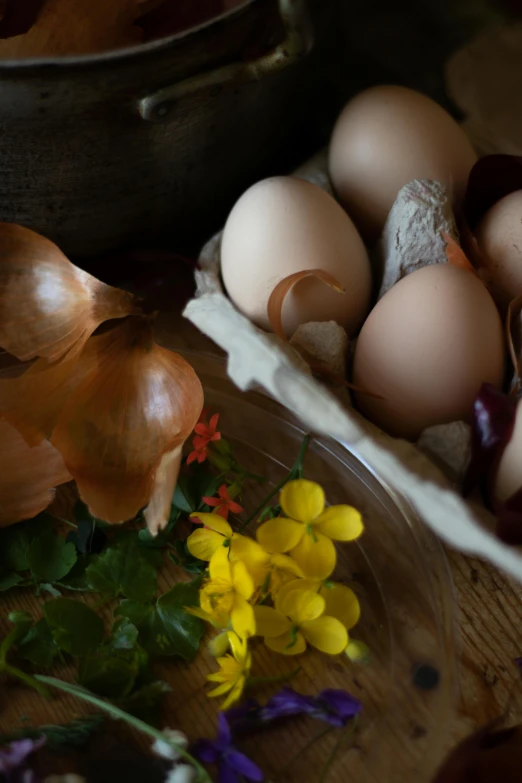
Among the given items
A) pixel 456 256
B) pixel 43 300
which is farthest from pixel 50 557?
pixel 456 256

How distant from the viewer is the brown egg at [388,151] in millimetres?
400

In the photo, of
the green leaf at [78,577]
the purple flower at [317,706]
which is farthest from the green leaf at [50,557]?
→ the purple flower at [317,706]

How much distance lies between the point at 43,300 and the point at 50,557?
116 mm

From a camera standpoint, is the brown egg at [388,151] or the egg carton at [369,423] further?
the brown egg at [388,151]

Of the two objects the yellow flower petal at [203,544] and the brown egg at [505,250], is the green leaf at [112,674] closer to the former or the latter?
the yellow flower petal at [203,544]

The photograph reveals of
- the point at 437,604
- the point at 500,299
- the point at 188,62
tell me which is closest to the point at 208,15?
the point at 188,62

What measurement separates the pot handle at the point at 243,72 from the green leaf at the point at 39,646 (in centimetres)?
22

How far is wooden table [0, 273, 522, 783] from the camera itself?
335mm

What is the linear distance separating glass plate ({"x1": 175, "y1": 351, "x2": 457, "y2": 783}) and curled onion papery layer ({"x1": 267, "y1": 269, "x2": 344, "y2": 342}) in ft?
0.23

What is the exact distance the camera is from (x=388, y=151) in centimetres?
40

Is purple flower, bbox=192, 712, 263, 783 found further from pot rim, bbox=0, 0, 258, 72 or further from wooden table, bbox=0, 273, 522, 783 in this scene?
pot rim, bbox=0, 0, 258, 72

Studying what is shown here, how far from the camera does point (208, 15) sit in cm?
44

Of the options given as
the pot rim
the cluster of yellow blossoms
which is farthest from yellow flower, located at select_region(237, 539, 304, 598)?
the pot rim

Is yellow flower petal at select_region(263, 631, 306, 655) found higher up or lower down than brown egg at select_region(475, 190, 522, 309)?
lower down
